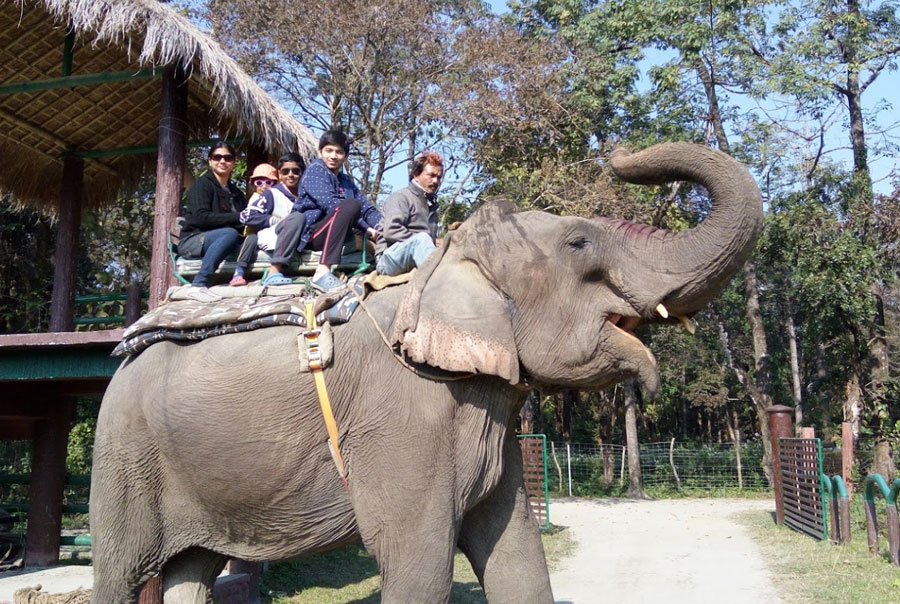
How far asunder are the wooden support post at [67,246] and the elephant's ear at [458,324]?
6.33 meters

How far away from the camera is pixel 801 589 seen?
7723 millimetres

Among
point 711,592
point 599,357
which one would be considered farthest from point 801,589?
point 599,357

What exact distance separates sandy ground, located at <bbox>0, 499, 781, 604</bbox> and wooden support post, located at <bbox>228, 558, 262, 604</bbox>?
1187 mm

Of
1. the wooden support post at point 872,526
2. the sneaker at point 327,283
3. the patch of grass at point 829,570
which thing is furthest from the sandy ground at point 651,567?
the sneaker at point 327,283

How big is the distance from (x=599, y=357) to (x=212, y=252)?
8.40 ft

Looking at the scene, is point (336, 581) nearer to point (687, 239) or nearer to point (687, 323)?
point (687, 323)

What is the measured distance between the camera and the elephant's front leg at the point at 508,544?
377cm

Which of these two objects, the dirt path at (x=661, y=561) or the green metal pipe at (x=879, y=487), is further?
the green metal pipe at (x=879, y=487)

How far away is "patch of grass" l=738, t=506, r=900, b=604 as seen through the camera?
717 cm

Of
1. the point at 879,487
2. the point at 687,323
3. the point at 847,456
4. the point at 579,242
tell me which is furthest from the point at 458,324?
the point at 847,456

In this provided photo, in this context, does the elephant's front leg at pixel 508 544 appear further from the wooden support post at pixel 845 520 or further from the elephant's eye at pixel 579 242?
the wooden support post at pixel 845 520

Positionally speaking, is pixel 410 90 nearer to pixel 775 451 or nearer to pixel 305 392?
pixel 775 451

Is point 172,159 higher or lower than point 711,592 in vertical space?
higher

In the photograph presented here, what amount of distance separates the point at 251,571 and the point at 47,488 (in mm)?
→ 2826
